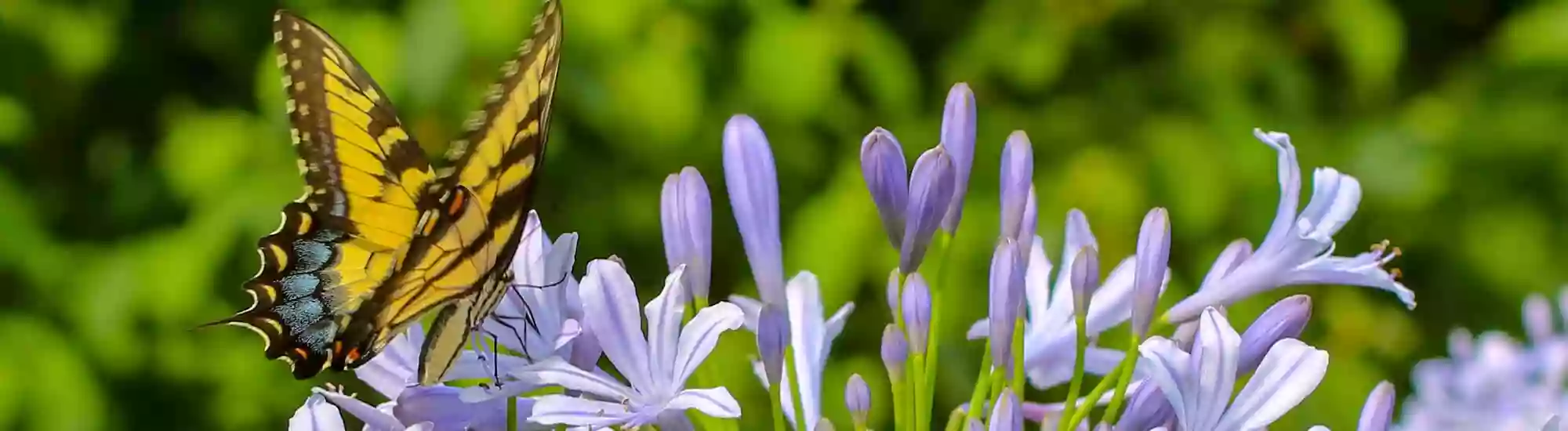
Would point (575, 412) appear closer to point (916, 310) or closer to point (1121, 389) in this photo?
point (916, 310)

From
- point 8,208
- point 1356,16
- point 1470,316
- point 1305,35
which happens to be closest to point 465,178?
point 8,208

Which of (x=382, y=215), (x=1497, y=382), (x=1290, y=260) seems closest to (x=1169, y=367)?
(x=1290, y=260)

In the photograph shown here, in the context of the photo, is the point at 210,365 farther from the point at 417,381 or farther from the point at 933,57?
the point at 417,381

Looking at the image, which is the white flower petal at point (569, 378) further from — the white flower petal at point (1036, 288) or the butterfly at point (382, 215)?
the white flower petal at point (1036, 288)

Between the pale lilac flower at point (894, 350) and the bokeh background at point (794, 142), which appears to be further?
the bokeh background at point (794, 142)

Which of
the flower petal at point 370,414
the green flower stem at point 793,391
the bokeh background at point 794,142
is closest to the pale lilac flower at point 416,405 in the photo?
the flower petal at point 370,414

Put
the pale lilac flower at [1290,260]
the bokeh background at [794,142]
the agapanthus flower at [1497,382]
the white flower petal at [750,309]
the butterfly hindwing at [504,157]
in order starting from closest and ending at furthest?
the butterfly hindwing at [504,157] → the pale lilac flower at [1290,260] → the white flower petal at [750,309] → the agapanthus flower at [1497,382] → the bokeh background at [794,142]
